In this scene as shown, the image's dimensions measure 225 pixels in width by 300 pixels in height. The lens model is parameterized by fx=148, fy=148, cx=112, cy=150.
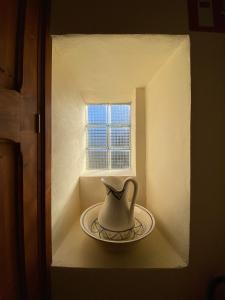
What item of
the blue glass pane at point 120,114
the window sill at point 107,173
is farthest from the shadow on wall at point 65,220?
the blue glass pane at point 120,114

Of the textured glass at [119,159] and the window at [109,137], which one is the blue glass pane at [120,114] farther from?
the textured glass at [119,159]

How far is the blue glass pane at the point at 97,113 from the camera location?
105 centimetres

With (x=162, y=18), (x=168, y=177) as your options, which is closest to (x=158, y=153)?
(x=168, y=177)

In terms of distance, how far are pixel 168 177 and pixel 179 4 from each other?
0.61 meters

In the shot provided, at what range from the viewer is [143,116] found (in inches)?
34.6

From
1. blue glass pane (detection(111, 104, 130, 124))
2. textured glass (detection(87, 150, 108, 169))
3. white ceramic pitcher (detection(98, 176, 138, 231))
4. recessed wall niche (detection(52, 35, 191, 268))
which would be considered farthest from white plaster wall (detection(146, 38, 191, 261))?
textured glass (detection(87, 150, 108, 169))

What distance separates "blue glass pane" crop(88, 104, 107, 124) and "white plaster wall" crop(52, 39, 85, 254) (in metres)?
0.19

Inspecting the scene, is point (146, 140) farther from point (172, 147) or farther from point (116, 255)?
point (116, 255)

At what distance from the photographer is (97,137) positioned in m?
1.05

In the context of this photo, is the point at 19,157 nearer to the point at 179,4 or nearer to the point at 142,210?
the point at 142,210

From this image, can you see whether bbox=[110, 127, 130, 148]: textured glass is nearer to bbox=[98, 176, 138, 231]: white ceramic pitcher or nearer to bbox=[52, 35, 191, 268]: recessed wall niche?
bbox=[52, 35, 191, 268]: recessed wall niche

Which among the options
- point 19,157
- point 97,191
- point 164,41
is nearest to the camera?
point 19,157

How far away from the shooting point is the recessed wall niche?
0.52 m

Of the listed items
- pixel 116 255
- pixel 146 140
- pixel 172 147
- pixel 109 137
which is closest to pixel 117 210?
pixel 116 255
